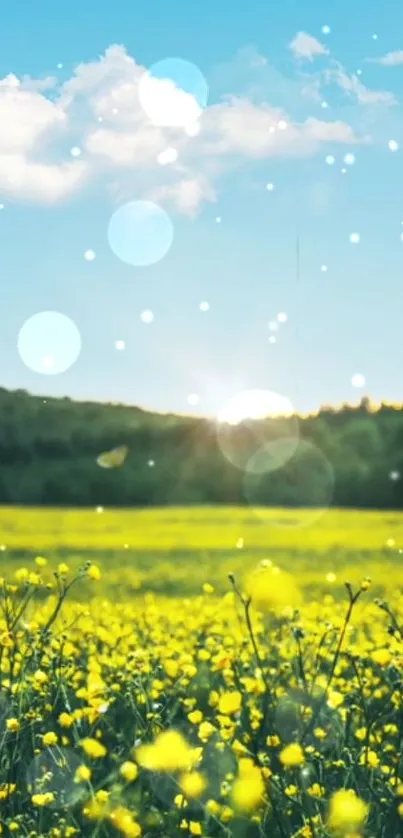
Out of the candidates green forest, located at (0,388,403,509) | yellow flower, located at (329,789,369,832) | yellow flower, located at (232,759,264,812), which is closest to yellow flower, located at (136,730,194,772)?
yellow flower, located at (232,759,264,812)

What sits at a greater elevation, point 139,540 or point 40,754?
point 139,540

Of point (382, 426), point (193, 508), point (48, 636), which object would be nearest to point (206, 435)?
point (193, 508)

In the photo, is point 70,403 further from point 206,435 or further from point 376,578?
point 376,578

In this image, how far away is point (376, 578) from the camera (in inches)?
417

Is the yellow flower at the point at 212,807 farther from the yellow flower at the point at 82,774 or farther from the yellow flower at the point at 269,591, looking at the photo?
the yellow flower at the point at 269,591

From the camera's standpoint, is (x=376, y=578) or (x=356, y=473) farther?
(x=356, y=473)

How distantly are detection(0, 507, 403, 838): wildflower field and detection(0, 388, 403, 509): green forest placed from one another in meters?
10.4

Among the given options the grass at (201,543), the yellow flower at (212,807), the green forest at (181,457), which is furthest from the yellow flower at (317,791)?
the green forest at (181,457)

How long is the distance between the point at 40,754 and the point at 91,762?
20 cm

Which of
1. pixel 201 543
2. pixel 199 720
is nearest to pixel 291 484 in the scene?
pixel 201 543

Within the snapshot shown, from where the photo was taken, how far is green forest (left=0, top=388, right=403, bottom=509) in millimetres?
16859

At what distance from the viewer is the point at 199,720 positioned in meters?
3.01

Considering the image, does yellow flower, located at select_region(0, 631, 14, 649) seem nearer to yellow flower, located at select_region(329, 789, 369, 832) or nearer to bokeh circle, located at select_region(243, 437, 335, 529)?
yellow flower, located at select_region(329, 789, 369, 832)

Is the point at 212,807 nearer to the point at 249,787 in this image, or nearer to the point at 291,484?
the point at 249,787
